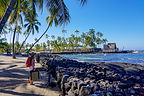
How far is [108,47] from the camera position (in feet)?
281

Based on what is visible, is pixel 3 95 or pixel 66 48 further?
pixel 66 48

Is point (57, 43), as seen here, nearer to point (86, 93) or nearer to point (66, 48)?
point (66, 48)

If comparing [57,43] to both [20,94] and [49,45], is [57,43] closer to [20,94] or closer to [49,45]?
[49,45]

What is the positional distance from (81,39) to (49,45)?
88.1ft

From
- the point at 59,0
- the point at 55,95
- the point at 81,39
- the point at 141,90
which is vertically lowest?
the point at 55,95

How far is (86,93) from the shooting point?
2623mm

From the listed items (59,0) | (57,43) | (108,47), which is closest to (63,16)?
(59,0)

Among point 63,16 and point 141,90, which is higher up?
point 63,16

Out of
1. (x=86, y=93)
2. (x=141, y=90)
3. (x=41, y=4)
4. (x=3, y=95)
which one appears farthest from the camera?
(x=41, y=4)

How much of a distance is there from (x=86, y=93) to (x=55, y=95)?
1985 mm

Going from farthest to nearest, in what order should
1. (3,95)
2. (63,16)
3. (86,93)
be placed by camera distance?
(63,16), (3,95), (86,93)

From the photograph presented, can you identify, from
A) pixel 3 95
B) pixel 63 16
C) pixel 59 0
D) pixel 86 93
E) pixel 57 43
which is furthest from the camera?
pixel 57 43

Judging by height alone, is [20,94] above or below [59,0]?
below

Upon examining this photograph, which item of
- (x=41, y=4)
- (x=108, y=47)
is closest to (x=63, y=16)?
(x=41, y=4)
